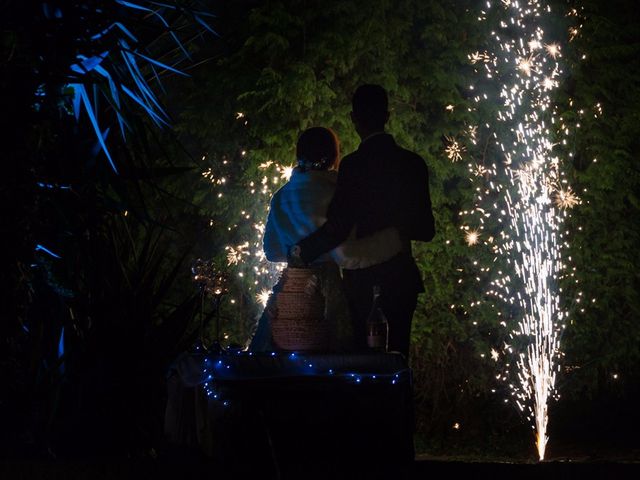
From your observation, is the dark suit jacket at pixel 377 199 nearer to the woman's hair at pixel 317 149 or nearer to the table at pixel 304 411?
Result: the woman's hair at pixel 317 149

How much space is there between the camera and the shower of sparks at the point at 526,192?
928 cm

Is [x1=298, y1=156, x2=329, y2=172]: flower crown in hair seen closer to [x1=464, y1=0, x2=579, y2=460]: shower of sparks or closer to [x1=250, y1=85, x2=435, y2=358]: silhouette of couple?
[x1=250, y1=85, x2=435, y2=358]: silhouette of couple

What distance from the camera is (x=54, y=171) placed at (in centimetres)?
686

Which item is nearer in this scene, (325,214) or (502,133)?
(325,214)

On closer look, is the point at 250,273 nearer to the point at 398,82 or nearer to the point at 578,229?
the point at 398,82

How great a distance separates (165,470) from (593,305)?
4.57m

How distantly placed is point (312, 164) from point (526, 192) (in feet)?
12.6

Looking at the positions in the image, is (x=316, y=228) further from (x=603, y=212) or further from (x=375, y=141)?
(x=603, y=212)

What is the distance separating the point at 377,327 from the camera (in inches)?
216

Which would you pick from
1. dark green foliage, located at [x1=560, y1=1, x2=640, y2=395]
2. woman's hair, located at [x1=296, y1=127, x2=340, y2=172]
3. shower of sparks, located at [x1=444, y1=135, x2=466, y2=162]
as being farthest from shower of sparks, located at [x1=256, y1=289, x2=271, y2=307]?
woman's hair, located at [x1=296, y1=127, x2=340, y2=172]

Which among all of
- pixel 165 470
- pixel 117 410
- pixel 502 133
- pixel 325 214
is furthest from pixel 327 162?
pixel 502 133

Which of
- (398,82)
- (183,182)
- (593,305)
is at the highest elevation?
(398,82)

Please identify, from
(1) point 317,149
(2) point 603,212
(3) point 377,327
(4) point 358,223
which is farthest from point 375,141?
(2) point 603,212

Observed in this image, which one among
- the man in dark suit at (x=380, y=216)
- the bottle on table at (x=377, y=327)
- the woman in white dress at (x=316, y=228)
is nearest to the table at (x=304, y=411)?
Result: the bottle on table at (x=377, y=327)
